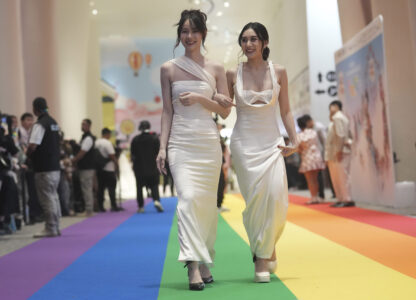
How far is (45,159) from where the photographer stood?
7719 millimetres

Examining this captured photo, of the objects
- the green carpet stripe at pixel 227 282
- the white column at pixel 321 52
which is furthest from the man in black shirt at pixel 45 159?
the white column at pixel 321 52

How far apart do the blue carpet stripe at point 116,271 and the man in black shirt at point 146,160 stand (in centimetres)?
399

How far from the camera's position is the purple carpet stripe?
4.37 metres

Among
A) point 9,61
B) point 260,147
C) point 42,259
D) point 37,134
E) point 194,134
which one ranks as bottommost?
point 42,259

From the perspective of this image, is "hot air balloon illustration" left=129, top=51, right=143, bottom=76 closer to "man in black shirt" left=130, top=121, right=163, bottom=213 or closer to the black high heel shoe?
"man in black shirt" left=130, top=121, right=163, bottom=213

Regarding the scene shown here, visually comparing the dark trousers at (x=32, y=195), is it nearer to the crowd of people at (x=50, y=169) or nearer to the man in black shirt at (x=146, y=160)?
the crowd of people at (x=50, y=169)

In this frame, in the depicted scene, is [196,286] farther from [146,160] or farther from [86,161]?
[146,160]

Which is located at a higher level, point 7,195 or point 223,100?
point 223,100

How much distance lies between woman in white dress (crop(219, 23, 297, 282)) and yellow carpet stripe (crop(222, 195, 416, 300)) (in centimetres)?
30

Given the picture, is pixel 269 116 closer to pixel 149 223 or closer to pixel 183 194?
pixel 183 194

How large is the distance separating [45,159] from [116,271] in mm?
3297

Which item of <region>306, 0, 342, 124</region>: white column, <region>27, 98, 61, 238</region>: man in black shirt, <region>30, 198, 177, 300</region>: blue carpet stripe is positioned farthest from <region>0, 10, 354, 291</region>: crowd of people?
<region>306, 0, 342, 124</region>: white column

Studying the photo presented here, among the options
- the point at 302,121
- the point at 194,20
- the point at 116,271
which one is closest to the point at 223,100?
the point at 194,20

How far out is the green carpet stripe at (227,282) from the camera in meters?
3.59
